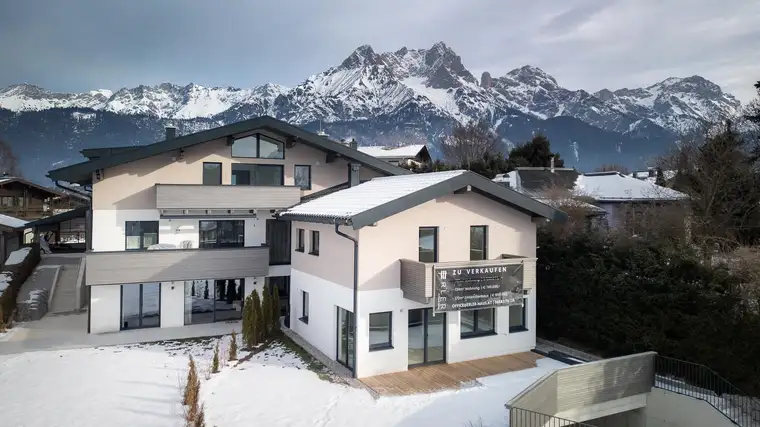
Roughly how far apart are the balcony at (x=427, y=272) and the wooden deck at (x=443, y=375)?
1.99 meters

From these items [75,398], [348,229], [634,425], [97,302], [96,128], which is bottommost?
[634,425]

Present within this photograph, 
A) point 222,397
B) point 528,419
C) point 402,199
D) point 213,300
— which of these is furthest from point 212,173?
point 528,419

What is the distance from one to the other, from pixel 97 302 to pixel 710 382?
19223 millimetres

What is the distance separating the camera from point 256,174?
2055 cm

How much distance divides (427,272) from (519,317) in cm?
472

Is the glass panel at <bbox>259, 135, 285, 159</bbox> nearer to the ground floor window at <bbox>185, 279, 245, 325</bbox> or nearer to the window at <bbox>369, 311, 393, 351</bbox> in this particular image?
the ground floor window at <bbox>185, 279, 245, 325</bbox>

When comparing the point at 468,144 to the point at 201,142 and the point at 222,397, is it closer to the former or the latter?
the point at 201,142

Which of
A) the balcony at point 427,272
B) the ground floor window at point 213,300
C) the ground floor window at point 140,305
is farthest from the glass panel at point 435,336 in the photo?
the ground floor window at point 140,305

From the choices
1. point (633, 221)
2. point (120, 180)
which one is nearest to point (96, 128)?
point (120, 180)

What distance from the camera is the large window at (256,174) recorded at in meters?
20.3

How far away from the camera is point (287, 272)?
20.7 metres

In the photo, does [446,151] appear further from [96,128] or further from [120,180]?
[96,128]

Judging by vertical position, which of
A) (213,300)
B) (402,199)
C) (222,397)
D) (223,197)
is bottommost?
(222,397)

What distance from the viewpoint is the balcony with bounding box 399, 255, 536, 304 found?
13.3 meters
